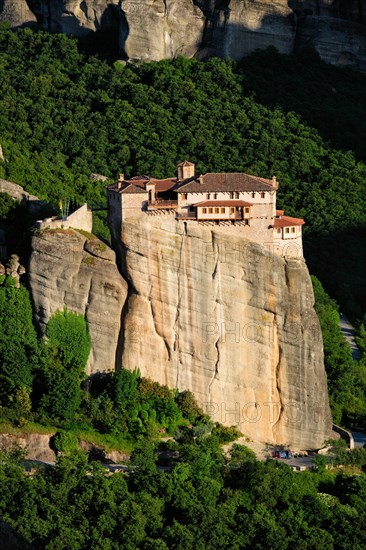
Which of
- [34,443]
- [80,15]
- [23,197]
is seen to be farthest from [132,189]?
[80,15]

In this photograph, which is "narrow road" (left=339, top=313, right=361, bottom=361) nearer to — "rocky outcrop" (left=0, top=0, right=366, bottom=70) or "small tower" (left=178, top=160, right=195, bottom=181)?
"small tower" (left=178, top=160, right=195, bottom=181)

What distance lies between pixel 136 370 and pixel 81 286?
404 cm

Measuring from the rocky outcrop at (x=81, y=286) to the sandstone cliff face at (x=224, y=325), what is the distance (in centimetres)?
61

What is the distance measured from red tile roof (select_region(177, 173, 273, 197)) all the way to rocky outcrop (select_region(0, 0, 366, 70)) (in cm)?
4288

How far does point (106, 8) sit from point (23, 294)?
2039 inches

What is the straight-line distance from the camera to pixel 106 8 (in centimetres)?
13700

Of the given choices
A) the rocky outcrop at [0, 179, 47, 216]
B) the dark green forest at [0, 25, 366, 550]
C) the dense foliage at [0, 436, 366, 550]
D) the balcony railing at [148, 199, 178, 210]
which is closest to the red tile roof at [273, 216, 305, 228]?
the balcony railing at [148, 199, 178, 210]

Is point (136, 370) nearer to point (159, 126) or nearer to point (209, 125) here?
point (159, 126)

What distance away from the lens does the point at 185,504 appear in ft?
274

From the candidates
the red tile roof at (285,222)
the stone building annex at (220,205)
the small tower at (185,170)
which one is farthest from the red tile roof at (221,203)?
the small tower at (185,170)

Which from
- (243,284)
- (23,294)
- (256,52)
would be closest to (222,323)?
(243,284)

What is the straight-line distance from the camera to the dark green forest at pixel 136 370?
82.6m

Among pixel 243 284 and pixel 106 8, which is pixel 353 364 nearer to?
pixel 243 284

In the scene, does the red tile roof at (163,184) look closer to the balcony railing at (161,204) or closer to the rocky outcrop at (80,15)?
the balcony railing at (161,204)
